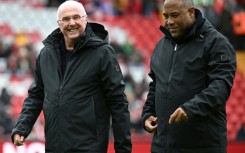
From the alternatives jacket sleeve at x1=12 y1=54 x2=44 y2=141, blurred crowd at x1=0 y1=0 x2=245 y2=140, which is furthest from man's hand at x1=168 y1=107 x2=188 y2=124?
blurred crowd at x1=0 y1=0 x2=245 y2=140

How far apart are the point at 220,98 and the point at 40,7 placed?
10602mm

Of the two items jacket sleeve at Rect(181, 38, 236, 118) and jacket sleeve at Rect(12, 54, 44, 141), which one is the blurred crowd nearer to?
jacket sleeve at Rect(12, 54, 44, 141)

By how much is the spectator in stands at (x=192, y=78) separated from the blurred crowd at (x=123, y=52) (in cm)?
711

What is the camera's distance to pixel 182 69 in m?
5.04

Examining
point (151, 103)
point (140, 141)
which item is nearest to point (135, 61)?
point (140, 141)

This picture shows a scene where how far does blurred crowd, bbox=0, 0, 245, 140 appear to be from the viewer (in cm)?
1302

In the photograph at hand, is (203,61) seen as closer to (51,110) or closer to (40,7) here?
(51,110)

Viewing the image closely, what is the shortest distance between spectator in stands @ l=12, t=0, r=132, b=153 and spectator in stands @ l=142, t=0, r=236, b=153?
0.35 metres

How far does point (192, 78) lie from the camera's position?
5008 millimetres

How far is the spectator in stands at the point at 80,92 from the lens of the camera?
515 cm

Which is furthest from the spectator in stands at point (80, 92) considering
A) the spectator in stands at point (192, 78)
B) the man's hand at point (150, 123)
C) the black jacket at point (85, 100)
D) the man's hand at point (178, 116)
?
the man's hand at point (178, 116)

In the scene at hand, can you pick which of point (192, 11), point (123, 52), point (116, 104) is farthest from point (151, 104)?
point (123, 52)

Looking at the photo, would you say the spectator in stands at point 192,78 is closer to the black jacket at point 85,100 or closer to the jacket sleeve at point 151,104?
the jacket sleeve at point 151,104

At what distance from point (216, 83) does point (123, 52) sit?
10083mm
